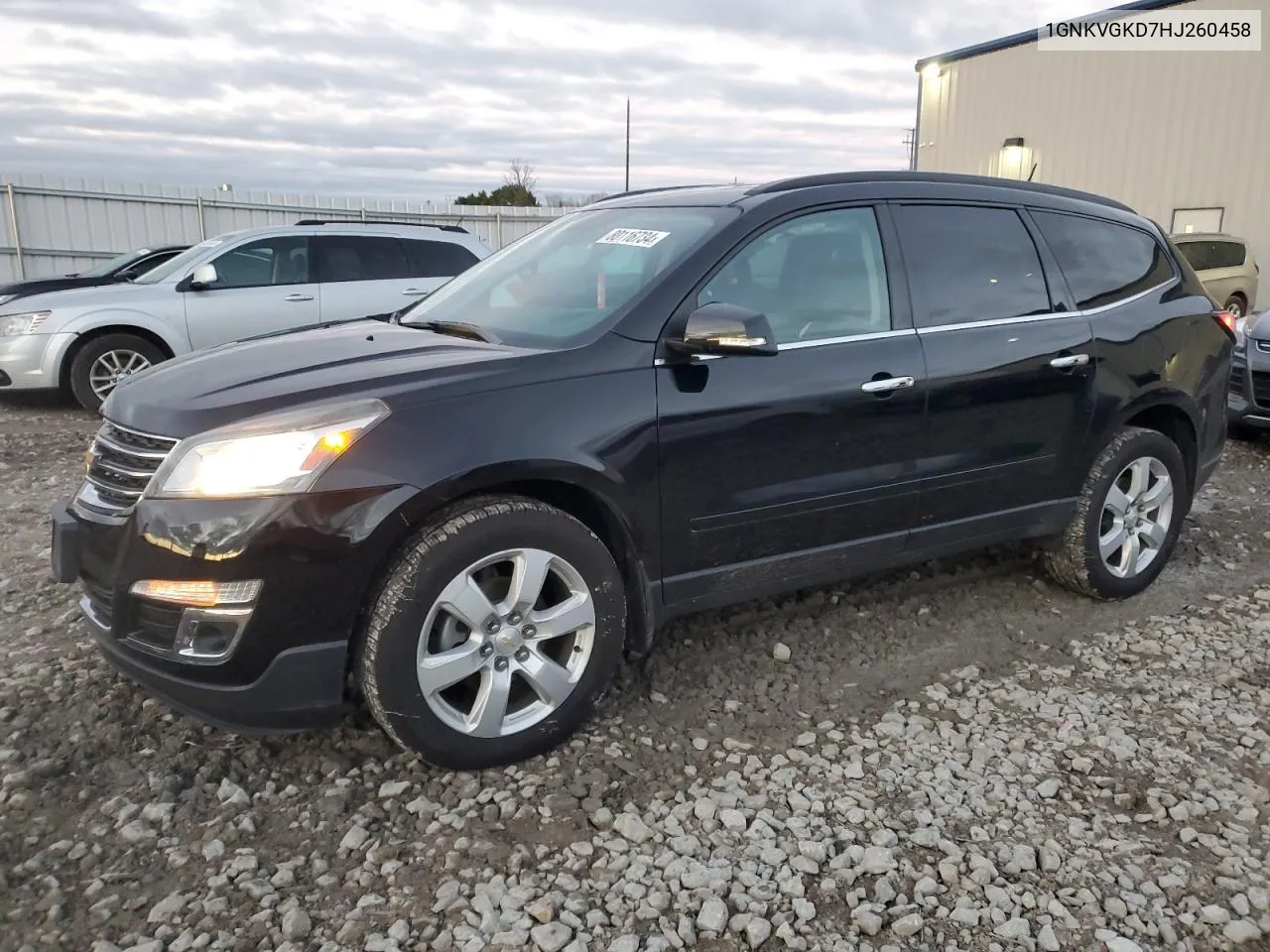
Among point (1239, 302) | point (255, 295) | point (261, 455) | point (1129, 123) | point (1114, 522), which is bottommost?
point (1114, 522)

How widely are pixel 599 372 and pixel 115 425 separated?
1413mm

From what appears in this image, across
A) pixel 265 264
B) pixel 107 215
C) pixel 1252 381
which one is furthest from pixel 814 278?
pixel 107 215

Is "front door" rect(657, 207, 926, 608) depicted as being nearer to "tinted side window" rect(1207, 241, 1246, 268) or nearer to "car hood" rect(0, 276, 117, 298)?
"car hood" rect(0, 276, 117, 298)

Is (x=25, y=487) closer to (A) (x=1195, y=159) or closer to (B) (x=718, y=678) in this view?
(B) (x=718, y=678)

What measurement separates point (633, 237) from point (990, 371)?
1420mm

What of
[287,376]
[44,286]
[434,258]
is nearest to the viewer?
[287,376]

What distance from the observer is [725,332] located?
2781 millimetres

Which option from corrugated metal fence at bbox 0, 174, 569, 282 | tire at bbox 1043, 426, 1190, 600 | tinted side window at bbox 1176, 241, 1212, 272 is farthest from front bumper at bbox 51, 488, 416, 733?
tinted side window at bbox 1176, 241, 1212, 272

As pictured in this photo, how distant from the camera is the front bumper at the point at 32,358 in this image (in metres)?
7.83

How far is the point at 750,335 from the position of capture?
9.12 feet

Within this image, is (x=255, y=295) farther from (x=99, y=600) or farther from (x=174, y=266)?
(x=99, y=600)

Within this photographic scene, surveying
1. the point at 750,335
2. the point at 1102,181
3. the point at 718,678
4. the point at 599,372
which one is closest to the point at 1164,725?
the point at 718,678

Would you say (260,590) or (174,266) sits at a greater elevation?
(174,266)

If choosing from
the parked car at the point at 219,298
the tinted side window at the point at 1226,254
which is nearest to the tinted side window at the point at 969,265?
the parked car at the point at 219,298
